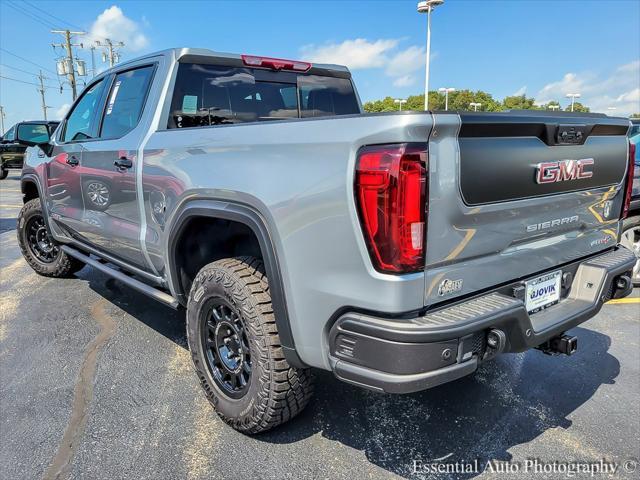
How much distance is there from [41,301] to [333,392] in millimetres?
3279

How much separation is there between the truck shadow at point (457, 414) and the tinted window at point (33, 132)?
11.9 ft

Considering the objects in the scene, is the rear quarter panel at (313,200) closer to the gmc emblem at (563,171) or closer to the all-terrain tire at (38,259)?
the gmc emblem at (563,171)

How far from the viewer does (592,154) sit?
99.6 inches

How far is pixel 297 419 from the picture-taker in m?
2.72

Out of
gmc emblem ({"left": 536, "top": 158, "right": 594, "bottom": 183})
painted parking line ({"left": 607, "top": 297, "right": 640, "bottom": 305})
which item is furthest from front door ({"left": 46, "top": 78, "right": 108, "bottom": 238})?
painted parking line ({"left": 607, "top": 297, "right": 640, "bottom": 305})

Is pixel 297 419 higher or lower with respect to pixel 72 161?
lower

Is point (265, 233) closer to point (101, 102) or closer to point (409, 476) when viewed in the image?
point (409, 476)

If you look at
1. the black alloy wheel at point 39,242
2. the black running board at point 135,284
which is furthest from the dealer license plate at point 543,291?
the black alloy wheel at point 39,242

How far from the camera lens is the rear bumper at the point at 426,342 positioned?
1.80 m

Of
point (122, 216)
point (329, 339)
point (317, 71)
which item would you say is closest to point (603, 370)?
point (329, 339)

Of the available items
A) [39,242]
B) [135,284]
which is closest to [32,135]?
[39,242]

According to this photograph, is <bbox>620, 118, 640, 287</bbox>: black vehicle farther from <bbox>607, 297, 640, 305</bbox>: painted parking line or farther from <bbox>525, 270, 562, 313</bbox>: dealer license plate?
<bbox>525, 270, 562, 313</bbox>: dealer license plate

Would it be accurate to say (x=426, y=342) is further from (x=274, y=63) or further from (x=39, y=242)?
(x=39, y=242)

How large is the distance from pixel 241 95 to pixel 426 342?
7.89ft
